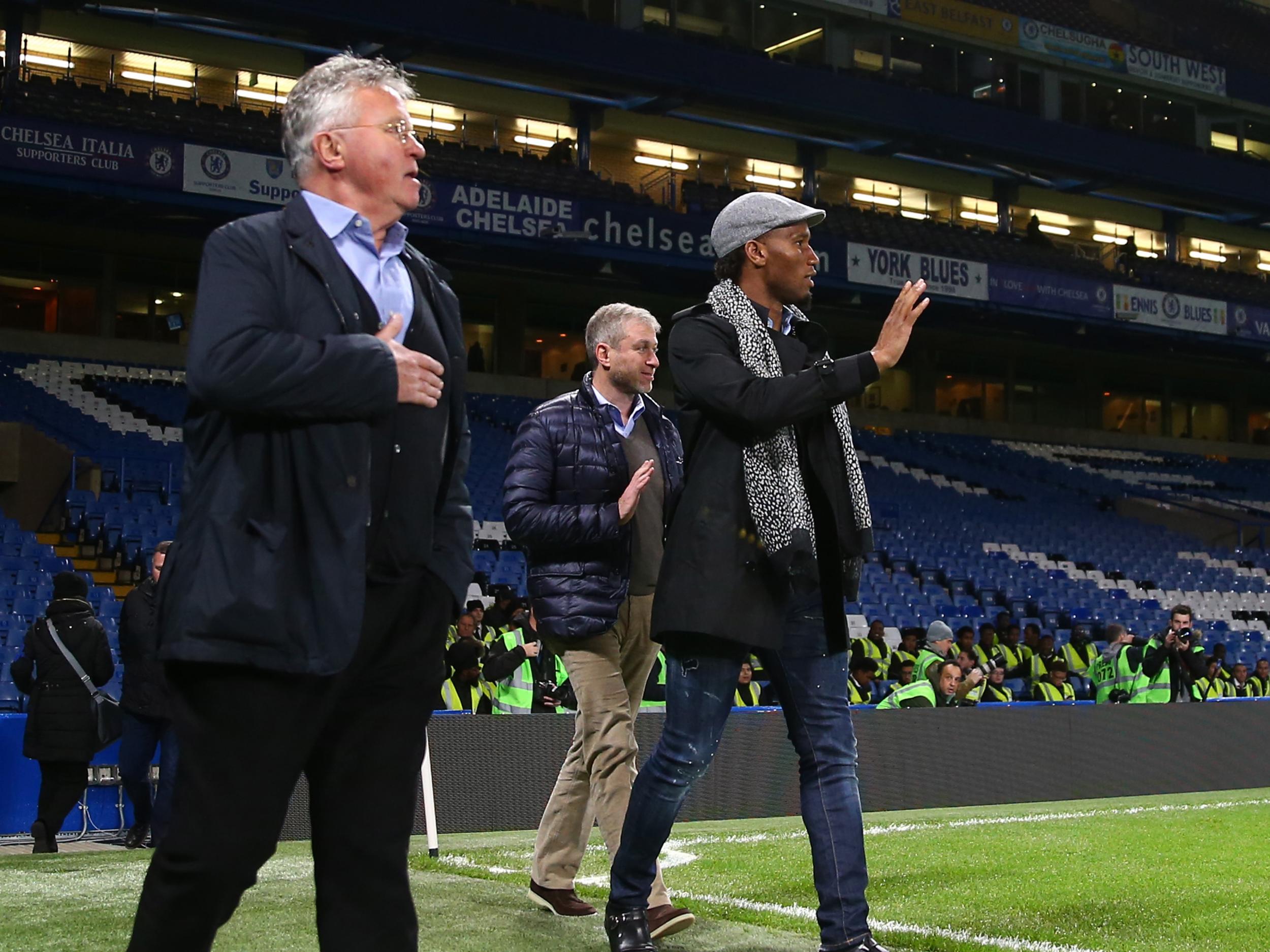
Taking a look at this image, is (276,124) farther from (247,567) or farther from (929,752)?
(247,567)

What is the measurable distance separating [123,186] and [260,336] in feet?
71.7

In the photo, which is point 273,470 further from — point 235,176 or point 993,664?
point 235,176

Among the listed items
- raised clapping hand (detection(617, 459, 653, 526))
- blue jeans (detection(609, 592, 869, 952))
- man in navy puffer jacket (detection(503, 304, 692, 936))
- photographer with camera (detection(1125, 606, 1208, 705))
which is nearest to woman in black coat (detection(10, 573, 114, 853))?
man in navy puffer jacket (detection(503, 304, 692, 936))

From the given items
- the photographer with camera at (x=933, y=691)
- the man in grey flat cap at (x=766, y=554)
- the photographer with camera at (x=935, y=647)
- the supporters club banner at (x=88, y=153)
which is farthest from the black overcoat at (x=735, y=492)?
the supporters club banner at (x=88, y=153)

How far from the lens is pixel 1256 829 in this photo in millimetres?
8398

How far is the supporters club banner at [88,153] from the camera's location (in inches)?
867

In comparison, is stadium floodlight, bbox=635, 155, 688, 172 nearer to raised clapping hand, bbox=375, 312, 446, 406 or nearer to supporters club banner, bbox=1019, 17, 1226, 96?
supporters club banner, bbox=1019, 17, 1226, 96

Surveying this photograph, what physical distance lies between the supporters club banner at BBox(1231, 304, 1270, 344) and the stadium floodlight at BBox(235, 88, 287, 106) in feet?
68.0

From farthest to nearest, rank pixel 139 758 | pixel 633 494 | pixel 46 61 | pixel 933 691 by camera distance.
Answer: pixel 46 61, pixel 933 691, pixel 139 758, pixel 633 494

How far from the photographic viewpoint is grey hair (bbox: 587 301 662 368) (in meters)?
5.18

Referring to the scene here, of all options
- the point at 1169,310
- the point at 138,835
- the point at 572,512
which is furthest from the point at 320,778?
the point at 1169,310

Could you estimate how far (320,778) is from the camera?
2.79 meters

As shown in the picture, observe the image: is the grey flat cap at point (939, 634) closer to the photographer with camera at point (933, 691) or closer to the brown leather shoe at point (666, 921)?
the photographer with camera at point (933, 691)

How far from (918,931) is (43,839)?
5390mm
